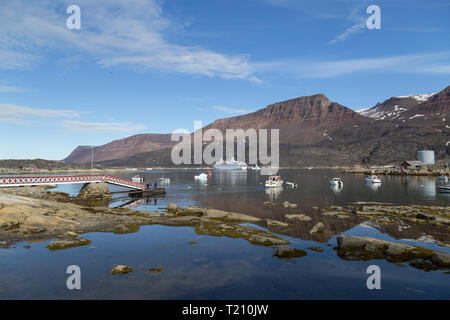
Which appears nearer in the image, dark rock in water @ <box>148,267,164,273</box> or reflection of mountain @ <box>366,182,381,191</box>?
dark rock in water @ <box>148,267,164,273</box>

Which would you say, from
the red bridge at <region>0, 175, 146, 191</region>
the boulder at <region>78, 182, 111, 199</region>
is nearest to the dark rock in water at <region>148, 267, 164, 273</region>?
the boulder at <region>78, 182, 111, 199</region>

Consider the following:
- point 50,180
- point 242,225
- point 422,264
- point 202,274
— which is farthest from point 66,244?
point 50,180

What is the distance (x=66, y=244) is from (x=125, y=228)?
6844 mm

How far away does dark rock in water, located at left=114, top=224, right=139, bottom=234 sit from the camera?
2905 cm

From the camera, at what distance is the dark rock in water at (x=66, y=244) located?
22870mm

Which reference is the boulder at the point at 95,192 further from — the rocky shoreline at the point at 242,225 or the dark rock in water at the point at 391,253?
the dark rock in water at the point at 391,253

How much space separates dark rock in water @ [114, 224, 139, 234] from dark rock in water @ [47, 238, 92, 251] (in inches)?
179

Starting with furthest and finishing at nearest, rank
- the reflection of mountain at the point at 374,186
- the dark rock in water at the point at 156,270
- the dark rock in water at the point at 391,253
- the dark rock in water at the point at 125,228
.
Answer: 1. the reflection of mountain at the point at 374,186
2. the dark rock in water at the point at 125,228
3. the dark rock in water at the point at 391,253
4. the dark rock in water at the point at 156,270

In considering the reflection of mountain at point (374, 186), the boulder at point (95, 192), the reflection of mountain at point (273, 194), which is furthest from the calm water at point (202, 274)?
the reflection of mountain at point (374, 186)

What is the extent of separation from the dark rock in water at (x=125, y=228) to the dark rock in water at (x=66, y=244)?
4.54m

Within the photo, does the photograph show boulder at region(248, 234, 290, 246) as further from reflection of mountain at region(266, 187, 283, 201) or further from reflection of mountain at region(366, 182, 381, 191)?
reflection of mountain at region(366, 182, 381, 191)

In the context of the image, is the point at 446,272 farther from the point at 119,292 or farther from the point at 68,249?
the point at 68,249

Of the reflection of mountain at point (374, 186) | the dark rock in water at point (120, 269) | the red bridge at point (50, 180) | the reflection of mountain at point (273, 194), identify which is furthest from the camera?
the reflection of mountain at point (374, 186)

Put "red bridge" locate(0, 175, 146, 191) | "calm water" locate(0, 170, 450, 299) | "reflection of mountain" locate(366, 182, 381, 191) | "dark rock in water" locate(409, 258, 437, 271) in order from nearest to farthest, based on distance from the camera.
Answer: "calm water" locate(0, 170, 450, 299), "dark rock in water" locate(409, 258, 437, 271), "red bridge" locate(0, 175, 146, 191), "reflection of mountain" locate(366, 182, 381, 191)
